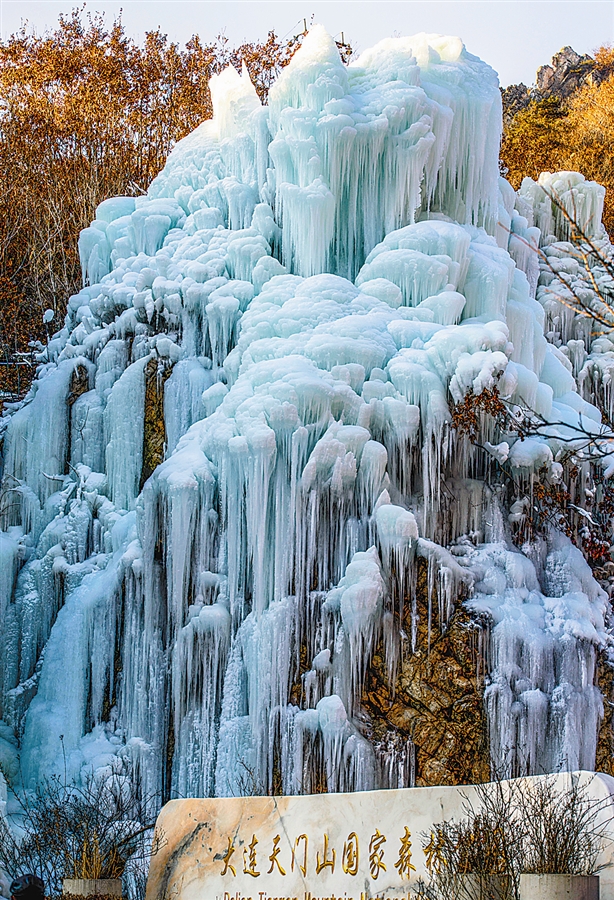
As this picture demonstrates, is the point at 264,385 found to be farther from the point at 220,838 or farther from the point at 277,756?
the point at 220,838

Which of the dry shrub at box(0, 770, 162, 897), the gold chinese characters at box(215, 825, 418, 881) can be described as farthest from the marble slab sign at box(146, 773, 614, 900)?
the dry shrub at box(0, 770, 162, 897)

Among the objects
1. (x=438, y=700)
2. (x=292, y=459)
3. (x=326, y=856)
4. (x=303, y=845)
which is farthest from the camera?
(x=292, y=459)

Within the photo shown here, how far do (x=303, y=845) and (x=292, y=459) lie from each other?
4.50m

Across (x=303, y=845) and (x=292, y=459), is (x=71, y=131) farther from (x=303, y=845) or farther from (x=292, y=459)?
(x=303, y=845)

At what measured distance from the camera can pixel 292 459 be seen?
10.9 metres

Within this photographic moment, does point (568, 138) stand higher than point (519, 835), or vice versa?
point (568, 138)

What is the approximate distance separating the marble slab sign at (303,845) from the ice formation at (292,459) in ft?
9.19

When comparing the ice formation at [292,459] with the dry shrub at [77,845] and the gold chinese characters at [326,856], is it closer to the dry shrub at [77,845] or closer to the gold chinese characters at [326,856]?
the dry shrub at [77,845]

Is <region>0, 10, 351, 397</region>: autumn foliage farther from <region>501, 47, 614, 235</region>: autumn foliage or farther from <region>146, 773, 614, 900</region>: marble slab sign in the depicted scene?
<region>146, 773, 614, 900</region>: marble slab sign

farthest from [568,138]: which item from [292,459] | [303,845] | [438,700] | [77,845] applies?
[303,845]

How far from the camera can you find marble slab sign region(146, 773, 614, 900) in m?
6.61

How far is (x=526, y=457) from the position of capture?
37.3ft

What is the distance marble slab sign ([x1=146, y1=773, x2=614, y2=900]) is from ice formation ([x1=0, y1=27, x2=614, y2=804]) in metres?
2.80

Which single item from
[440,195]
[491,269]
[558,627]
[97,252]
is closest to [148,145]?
[97,252]
